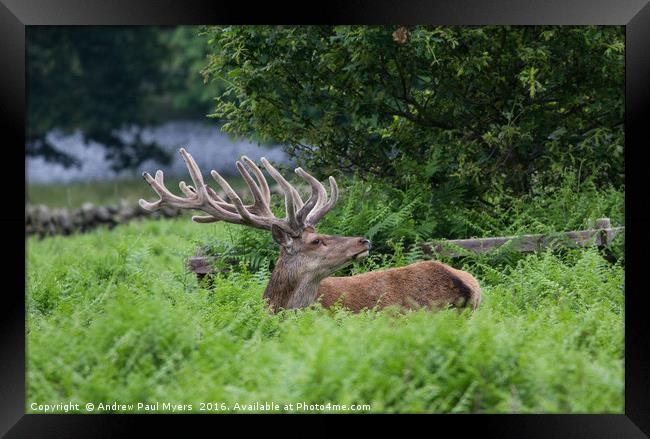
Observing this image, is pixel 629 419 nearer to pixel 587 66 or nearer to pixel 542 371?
pixel 542 371

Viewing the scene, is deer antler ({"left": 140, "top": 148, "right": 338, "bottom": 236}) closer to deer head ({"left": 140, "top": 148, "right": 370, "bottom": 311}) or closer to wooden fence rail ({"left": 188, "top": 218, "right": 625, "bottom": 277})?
deer head ({"left": 140, "top": 148, "right": 370, "bottom": 311})

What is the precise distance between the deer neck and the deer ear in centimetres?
11

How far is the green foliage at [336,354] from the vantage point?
4.68 metres

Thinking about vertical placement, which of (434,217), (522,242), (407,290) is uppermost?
(434,217)

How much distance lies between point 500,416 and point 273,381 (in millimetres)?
1067

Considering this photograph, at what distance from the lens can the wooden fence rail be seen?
805 centimetres

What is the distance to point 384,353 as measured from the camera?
4863mm

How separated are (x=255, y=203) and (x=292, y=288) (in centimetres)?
69

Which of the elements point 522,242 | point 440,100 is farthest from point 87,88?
point 522,242

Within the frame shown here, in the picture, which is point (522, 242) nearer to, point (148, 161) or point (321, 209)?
point (321, 209)

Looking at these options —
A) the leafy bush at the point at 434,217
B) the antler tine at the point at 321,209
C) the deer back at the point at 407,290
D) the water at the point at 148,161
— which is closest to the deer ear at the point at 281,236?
the antler tine at the point at 321,209

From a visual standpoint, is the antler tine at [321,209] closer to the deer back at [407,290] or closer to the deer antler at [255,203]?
the deer antler at [255,203]
